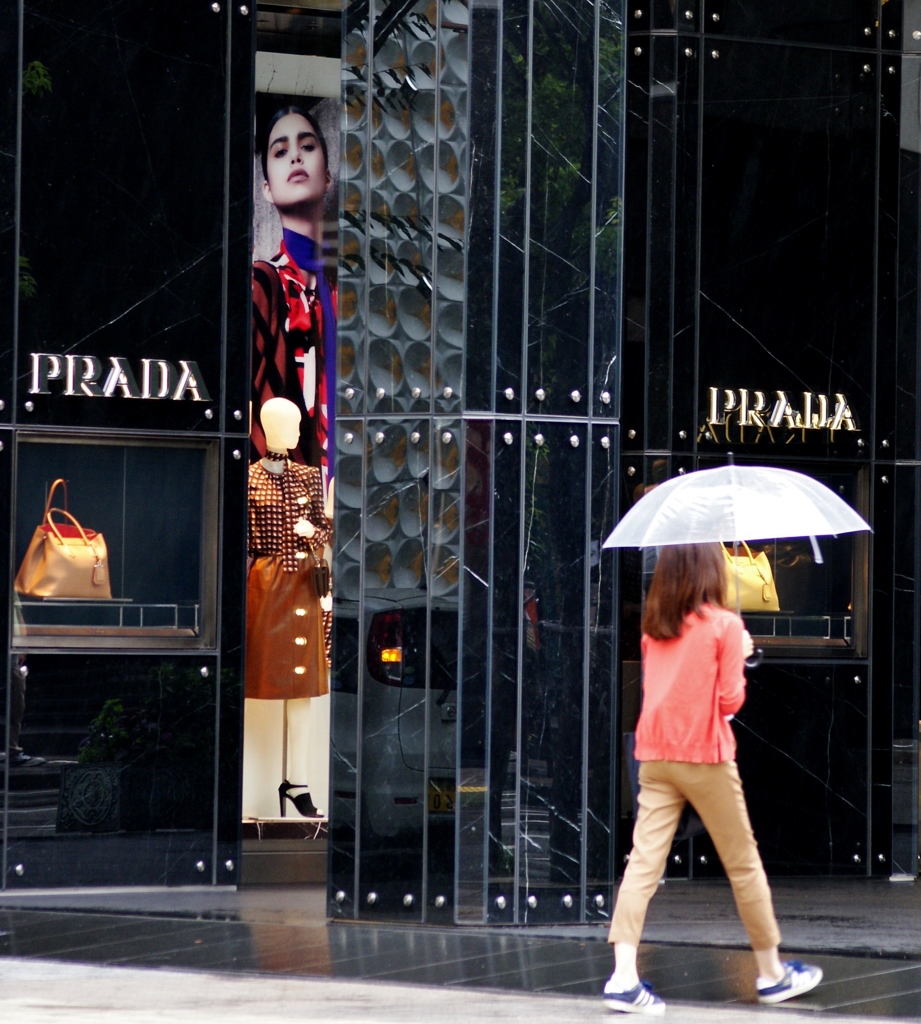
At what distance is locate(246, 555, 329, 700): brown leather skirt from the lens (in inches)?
393

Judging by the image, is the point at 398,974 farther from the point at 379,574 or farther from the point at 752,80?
the point at 752,80

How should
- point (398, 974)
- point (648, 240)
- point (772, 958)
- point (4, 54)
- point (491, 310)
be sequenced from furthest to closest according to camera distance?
point (648, 240) < point (4, 54) < point (491, 310) < point (398, 974) < point (772, 958)

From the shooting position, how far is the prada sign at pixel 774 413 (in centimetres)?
944

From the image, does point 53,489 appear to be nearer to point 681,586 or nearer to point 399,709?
point 399,709

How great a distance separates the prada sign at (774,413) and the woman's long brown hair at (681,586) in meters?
3.27

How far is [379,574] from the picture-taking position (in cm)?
782

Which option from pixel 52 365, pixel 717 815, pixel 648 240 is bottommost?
pixel 717 815

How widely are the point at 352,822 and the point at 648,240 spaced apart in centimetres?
363

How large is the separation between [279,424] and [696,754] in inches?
183

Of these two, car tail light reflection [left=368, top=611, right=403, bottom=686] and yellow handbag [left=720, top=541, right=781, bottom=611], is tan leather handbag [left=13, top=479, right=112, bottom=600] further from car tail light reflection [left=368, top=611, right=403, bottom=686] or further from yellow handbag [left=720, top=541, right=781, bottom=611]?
yellow handbag [left=720, top=541, right=781, bottom=611]

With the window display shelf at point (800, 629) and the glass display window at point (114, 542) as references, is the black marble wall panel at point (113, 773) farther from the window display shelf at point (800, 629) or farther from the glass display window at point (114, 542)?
the window display shelf at point (800, 629)

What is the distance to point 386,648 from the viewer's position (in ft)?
25.4

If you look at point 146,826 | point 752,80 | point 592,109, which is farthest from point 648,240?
point 146,826

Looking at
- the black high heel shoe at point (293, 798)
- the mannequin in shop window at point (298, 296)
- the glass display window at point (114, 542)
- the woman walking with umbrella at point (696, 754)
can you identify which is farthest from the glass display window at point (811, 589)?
the woman walking with umbrella at point (696, 754)
